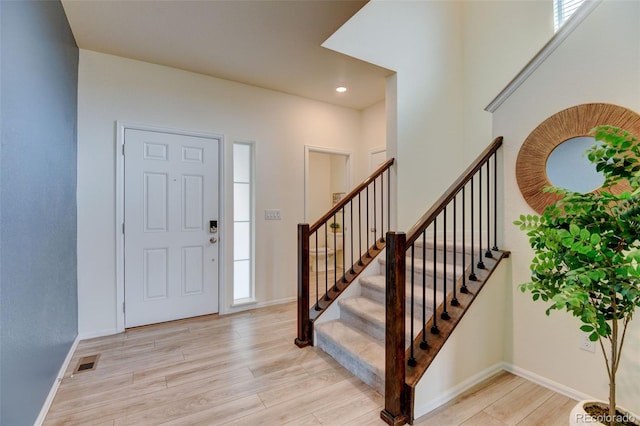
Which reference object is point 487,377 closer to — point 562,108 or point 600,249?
point 600,249

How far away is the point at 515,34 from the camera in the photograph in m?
3.01

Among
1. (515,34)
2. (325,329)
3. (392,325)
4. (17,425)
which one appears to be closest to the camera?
(17,425)

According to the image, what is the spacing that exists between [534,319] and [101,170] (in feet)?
Answer: 12.6

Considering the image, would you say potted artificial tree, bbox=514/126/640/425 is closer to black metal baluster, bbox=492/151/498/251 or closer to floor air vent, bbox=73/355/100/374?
black metal baluster, bbox=492/151/498/251

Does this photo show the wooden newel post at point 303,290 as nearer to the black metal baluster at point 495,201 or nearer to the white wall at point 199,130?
the white wall at point 199,130

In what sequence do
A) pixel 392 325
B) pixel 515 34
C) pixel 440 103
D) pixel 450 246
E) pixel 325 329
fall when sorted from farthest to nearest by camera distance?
pixel 440 103 < pixel 515 34 < pixel 450 246 < pixel 325 329 < pixel 392 325

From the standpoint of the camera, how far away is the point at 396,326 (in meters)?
1.67

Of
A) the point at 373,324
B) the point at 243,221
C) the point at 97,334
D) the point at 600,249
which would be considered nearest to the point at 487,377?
the point at 373,324

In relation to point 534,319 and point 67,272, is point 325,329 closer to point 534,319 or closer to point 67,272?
point 534,319

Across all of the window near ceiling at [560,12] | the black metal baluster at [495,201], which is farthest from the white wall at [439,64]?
the black metal baluster at [495,201]

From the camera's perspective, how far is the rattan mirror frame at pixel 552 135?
1.71 metres

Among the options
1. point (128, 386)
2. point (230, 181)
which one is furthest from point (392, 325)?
point (230, 181)

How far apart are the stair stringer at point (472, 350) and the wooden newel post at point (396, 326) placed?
9cm

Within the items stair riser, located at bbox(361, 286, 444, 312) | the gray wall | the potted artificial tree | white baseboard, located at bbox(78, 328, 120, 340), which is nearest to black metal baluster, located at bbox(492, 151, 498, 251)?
stair riser, located at bbox(361, 286, 444, 312)
